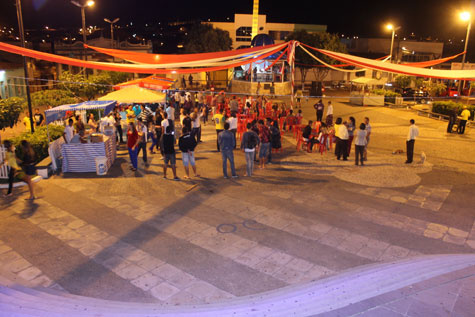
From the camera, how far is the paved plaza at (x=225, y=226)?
5754 mm

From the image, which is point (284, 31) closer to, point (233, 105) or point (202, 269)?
point (233, 105)

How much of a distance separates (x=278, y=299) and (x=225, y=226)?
271cm

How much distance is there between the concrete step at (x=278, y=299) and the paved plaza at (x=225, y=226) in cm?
23

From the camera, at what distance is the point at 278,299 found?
199 inches

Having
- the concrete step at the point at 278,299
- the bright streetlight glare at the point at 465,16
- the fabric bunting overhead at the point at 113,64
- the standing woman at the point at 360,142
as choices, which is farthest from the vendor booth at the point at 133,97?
the bright streetlight glare at the point at 465,16

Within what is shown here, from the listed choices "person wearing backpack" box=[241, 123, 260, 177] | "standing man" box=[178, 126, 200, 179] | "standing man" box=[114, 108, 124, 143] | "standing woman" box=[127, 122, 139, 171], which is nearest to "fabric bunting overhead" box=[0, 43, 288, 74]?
"standing woman" box=[127, 122, 139, 171]

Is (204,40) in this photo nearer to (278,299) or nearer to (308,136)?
(308,136)

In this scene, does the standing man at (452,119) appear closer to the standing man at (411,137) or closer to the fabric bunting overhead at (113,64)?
the standing man at (411,137)

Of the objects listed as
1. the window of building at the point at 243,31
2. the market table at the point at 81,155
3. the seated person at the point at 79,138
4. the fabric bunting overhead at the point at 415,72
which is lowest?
the market table at the point at 81,155

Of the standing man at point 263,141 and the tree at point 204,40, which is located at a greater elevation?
the tree at point 204,40

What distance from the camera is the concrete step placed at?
4691 millimetres

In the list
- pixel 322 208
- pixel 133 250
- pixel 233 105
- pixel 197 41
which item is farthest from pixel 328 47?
pixel 133 250

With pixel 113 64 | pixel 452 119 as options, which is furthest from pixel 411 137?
pixel 113 64

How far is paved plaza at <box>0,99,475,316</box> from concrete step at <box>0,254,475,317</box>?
23 cm
